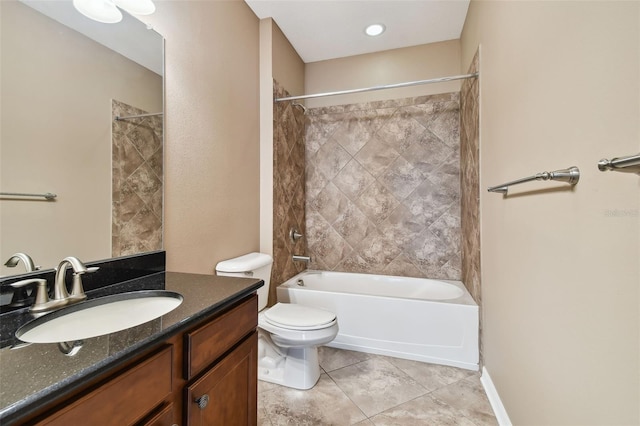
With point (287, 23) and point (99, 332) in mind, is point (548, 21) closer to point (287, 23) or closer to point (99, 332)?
point (99, 332)

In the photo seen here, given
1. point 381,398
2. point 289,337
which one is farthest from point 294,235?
point 381,398

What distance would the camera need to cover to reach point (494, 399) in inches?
63.7

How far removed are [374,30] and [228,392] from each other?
281 centimetres

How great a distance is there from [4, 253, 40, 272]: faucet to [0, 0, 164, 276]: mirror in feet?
0.04

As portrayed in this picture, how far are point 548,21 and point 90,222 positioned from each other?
1841mm

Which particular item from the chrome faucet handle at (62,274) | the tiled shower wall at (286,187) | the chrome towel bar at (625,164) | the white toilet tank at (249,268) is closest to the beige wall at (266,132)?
the tiled shower wall at (286,187)

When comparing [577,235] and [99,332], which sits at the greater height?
[577,235]

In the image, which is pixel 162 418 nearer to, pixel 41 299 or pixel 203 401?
pixel 203 401

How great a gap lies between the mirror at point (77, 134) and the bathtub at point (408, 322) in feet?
4.68

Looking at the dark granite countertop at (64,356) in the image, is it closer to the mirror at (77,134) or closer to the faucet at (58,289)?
the faucet at (58,289)

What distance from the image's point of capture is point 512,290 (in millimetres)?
1372

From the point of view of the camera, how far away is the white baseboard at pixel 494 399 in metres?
1.45

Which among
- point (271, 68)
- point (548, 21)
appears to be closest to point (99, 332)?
point (548, 21)

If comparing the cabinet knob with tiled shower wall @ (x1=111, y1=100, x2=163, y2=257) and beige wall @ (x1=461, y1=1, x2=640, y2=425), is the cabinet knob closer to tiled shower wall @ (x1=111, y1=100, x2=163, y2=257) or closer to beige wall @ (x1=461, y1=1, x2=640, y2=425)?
tiled shower wall @ (x1=111, y1=100, x2=163, y2=257)
